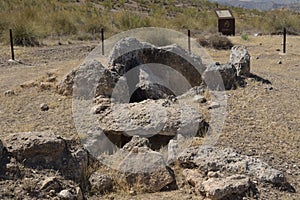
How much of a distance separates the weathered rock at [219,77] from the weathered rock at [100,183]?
3810mm

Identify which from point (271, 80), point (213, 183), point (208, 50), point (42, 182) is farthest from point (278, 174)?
point (208, 50)

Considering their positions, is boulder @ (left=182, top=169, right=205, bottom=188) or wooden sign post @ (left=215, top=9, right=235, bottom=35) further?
wooden sign post @ (left=215, top=9, right=235, bottom=35)

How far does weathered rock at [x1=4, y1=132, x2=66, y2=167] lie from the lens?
4922 mm

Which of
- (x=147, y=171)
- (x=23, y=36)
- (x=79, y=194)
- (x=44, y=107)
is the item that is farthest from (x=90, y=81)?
(x=23, y=36)

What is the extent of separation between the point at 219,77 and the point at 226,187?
4.05 metres

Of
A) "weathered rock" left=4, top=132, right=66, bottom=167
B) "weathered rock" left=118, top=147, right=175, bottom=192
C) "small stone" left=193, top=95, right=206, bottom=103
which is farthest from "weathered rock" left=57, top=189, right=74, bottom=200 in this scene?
"small stone" left=193, top=95, right=206, bottom=103

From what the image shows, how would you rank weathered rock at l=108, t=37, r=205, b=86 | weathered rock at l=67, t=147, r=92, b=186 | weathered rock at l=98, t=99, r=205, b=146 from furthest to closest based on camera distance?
weathered rock at l=108, t=37, r=205, b=86, weathered rock at l=98, t=99, r=205, b=146, weathered rock at l=67, t=147, r=92, b=186

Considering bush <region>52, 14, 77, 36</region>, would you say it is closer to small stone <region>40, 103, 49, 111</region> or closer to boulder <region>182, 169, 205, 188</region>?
small stone <region>40, 103, 49, 111</region>

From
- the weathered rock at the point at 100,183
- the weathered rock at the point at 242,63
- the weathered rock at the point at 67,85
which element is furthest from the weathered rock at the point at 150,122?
the weathered rock at the point at 242,63

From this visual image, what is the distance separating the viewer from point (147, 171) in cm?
503

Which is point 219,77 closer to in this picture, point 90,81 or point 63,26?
point 90,81

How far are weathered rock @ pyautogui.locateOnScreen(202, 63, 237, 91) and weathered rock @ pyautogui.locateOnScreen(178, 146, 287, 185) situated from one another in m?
3.01

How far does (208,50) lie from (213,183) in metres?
12.0

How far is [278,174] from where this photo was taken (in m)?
4.93
